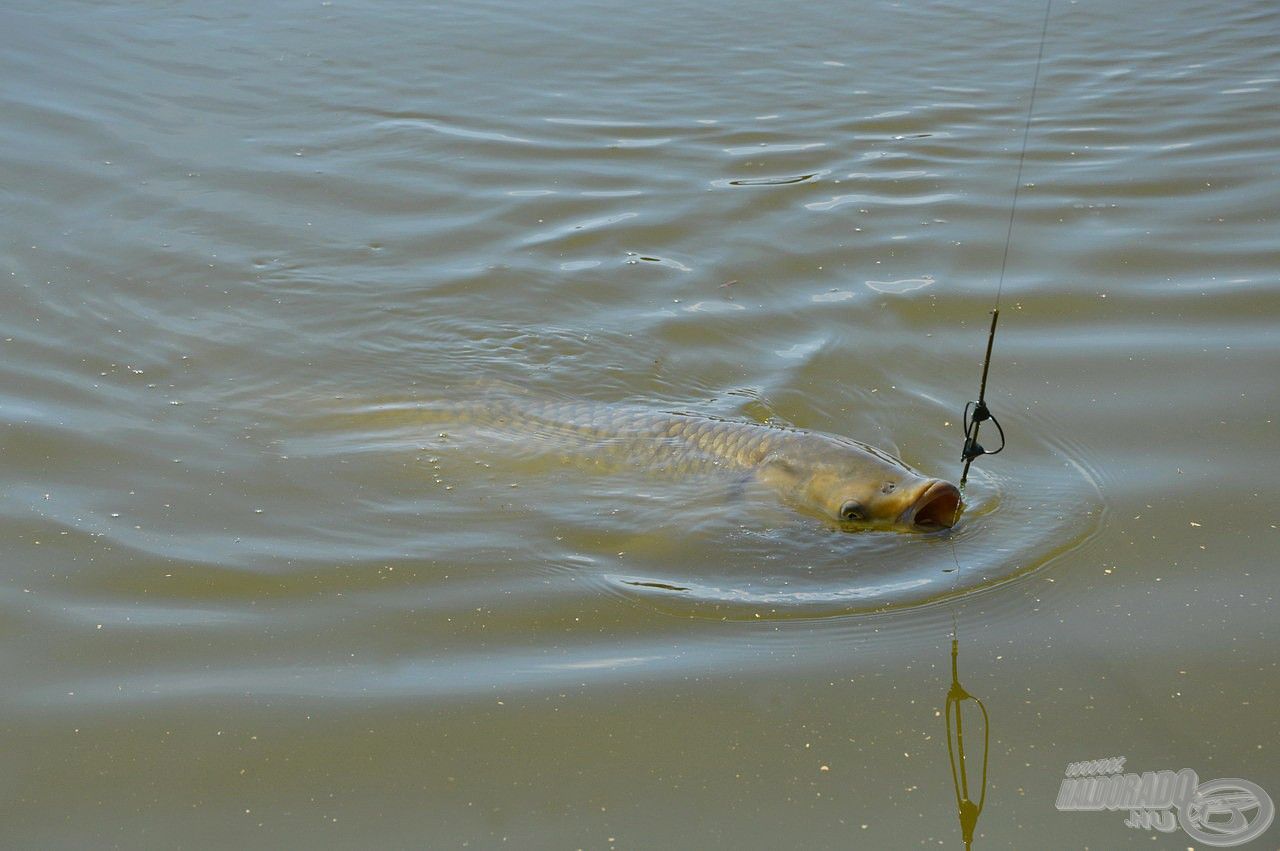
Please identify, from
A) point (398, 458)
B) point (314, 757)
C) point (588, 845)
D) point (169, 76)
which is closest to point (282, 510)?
point (398, 458)

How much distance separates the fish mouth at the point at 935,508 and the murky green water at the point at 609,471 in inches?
3.3

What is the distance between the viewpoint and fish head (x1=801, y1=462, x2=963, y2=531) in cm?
435

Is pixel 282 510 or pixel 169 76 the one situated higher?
pixel 169 76

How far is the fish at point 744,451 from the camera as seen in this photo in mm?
4430

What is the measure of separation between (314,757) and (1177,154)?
22.5 feet

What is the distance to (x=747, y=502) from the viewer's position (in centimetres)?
468

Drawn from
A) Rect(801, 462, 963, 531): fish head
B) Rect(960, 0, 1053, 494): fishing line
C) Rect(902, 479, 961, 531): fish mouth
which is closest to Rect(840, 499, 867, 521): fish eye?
Rect(801, 462, 963, 531): fish head

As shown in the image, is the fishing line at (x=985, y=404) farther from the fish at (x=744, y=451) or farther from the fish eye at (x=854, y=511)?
the fish eye at (x=854, y=511)

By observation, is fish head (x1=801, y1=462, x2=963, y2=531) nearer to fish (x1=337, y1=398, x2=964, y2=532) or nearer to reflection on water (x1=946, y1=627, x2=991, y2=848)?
fish (x1=337, y1=398, x2=964, y2=532)

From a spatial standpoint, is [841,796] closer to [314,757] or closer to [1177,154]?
[314,757]

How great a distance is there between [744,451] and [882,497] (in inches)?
24.0

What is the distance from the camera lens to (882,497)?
4461 mm

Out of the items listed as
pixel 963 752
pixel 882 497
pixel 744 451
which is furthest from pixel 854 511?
pixel 963 752

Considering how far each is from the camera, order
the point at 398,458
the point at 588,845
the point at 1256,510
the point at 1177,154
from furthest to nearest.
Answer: the point at 1177,154 → the point at 398,458 → the point at 1256,510 → the point at 588,845
